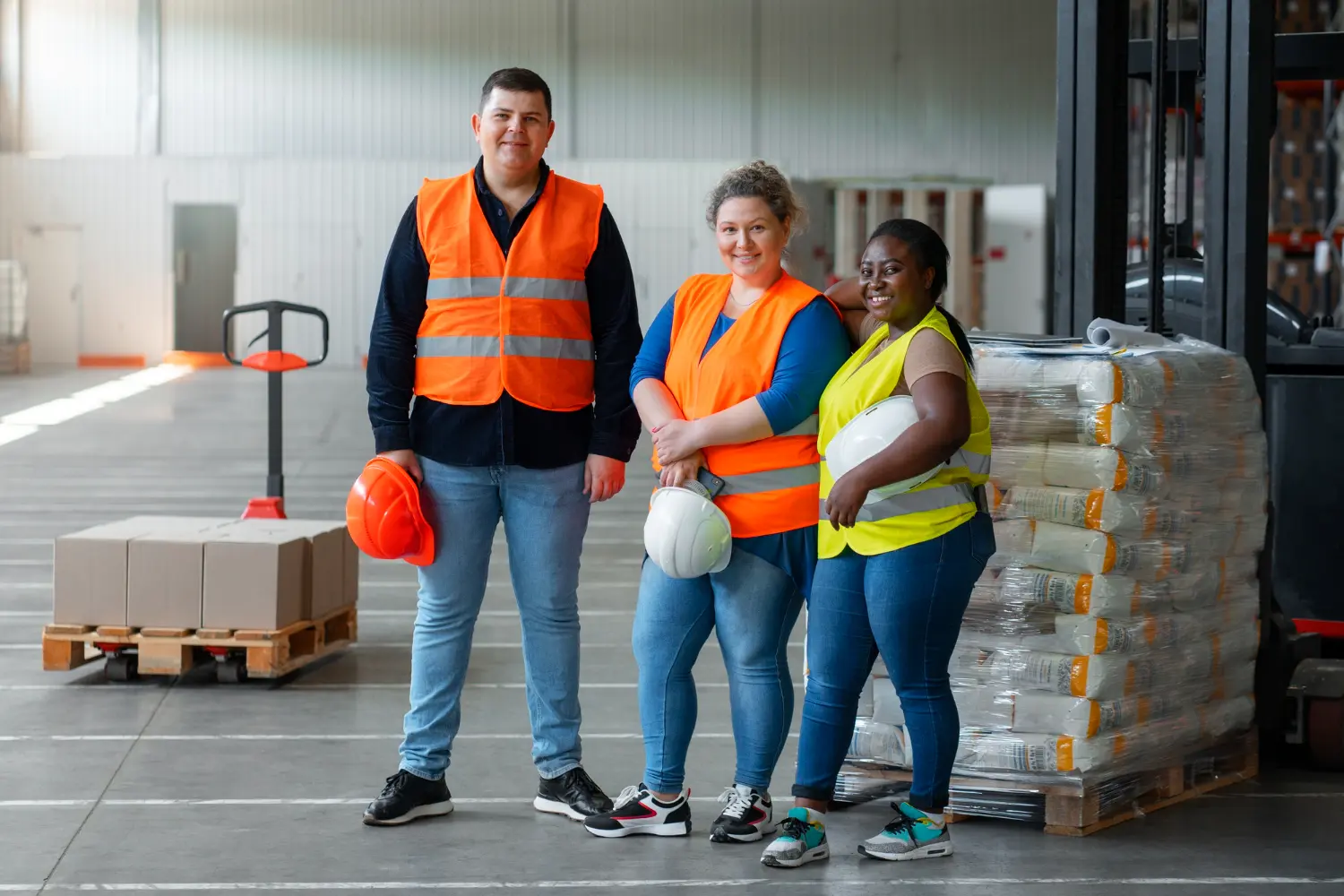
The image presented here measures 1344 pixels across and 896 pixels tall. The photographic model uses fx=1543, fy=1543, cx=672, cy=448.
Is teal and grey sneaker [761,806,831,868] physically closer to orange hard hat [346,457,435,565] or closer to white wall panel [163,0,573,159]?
orange hard hat [346,457,435,565]

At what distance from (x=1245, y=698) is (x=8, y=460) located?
11.3 m

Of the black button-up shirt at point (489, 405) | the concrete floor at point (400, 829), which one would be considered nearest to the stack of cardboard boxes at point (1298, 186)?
the concrete floor at point (400, 829)

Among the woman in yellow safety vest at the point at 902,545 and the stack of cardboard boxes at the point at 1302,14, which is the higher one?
the stack of cardboard boxes at the point at 1302,14

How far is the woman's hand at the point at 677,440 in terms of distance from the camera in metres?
3.71

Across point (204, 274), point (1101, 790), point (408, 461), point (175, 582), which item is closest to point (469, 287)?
point (408, 461)

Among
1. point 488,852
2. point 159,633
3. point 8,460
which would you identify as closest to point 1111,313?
point 488,852

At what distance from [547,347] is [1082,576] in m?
1.54

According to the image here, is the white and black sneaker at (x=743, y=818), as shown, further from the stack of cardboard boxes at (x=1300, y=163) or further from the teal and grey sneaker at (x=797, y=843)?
the stack of cardboard boxes at (x=1300, y=163)

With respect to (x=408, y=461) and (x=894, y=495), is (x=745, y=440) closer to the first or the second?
(x=894, y=495)

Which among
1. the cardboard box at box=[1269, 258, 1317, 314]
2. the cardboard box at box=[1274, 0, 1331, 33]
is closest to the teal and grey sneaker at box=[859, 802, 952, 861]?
the cardboard box at box=[1269, 258, 1317, 314]

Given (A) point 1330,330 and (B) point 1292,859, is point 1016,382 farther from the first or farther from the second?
(A) point 1330,330

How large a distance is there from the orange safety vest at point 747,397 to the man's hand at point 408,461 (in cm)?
64

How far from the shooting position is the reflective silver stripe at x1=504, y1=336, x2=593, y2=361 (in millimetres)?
3926

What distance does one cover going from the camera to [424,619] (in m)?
4.06
